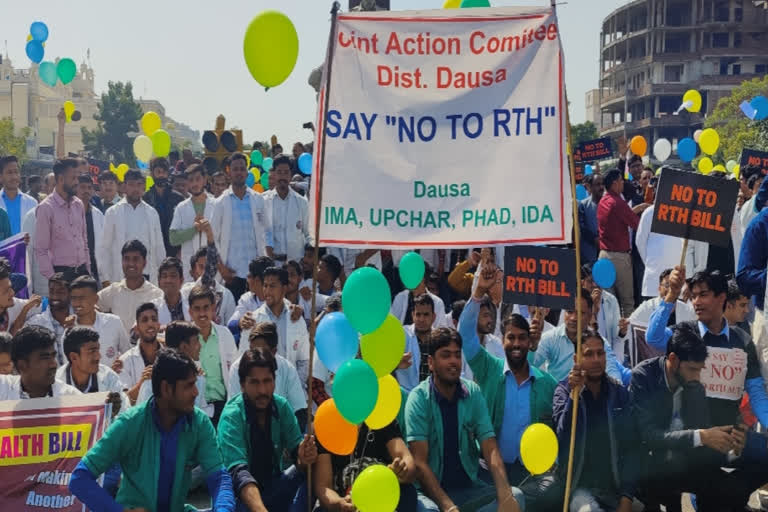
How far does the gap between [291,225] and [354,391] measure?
533cm

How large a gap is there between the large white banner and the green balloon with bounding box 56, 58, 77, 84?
9.09 m

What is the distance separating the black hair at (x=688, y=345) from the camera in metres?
6.11

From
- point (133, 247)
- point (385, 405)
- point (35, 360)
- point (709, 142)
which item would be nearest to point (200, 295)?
point (133, 247)

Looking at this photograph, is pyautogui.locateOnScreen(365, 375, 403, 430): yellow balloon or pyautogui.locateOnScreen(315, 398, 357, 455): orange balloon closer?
pyautogui.locateOnScreen(315, 398, 357, 455): orange balloon

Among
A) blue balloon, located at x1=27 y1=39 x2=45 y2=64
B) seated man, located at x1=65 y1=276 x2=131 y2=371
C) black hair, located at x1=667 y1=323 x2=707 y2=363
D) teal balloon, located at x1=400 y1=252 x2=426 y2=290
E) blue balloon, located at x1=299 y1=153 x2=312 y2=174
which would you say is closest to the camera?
A: black hair, located at x1=667 y1=323 x2=707 y2=363

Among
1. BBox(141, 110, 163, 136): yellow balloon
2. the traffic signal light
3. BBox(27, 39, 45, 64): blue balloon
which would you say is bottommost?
the traffic signal light

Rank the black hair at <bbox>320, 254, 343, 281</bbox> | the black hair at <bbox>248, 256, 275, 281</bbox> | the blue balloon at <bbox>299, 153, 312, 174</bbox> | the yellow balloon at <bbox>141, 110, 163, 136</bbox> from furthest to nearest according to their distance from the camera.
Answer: the yellow balloon at <bbox>141, 110, 163, 136</bbox> → the blue balloon at <bbox>299, 153, 312, 174</bbox> → the black hair at <bbox>320, 254, 343, 281</bbox> → the black hair at <bbox>248, 256, 275, 281</bbox>

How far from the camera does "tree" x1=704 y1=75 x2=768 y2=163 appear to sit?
28.4 metres

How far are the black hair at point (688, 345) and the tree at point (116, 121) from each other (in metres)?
55.9

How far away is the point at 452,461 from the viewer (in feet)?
19.3

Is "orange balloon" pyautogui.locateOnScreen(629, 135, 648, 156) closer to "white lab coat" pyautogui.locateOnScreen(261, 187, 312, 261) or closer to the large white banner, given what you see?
"white lab coat" pyautogui.locateOnScreen(261, 187, 312, 261)

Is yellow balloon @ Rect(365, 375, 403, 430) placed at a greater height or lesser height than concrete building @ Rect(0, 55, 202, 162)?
lesser

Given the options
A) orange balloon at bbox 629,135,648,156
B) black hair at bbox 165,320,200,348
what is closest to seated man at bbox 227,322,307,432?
black hair at bbox 165,320,200,348

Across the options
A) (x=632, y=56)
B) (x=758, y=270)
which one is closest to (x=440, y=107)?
(x=758, y=270)
